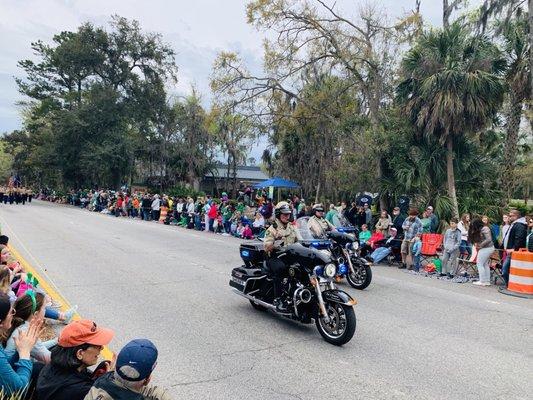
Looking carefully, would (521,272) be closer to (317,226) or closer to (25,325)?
(317,226)

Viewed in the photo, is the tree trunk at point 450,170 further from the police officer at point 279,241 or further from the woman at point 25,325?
the woman at point 25,325

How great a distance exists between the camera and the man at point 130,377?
289 centimetres

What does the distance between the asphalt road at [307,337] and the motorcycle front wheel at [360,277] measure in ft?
0.57

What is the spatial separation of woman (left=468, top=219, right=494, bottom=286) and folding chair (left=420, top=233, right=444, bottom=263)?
6.54ft

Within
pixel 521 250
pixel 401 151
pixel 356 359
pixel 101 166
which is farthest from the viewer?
pixel 101 166

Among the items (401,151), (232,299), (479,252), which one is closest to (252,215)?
(401,151)

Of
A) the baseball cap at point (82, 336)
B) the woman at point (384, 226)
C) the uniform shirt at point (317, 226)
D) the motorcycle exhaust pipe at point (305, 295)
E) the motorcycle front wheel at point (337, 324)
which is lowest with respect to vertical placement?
the motorcycle front wheel at point (337, 324)

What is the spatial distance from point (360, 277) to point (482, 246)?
11.7ft

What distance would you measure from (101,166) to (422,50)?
1381 inches

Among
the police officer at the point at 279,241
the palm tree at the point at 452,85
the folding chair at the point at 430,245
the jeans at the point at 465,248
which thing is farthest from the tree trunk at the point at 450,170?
the police officer at the point at 279,241

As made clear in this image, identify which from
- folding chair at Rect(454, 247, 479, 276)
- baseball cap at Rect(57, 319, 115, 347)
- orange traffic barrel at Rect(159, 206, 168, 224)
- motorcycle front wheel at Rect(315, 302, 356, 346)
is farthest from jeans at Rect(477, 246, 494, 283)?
orange traffic barrel at Rect(159, 206, 168, 224)

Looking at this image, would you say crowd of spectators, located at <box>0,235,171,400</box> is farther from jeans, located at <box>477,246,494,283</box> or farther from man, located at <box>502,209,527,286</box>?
man, located at <box>502,209,527,286</box>

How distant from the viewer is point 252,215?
79.6ft

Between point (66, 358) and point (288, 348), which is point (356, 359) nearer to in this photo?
point (288, 348)
